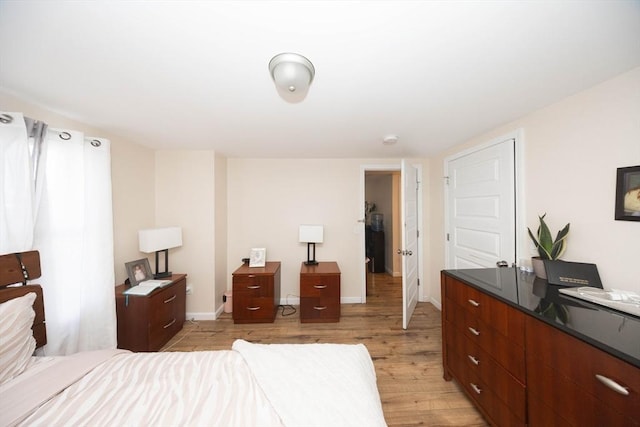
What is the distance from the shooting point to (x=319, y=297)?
2.59 metres

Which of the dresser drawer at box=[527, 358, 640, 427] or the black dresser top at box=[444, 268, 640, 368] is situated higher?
the black dresser top at box=[444, 268, 640, 368]

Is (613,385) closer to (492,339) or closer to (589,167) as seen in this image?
(492,339)

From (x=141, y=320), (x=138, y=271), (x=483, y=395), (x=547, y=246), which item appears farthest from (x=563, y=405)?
(x=138, y=271)

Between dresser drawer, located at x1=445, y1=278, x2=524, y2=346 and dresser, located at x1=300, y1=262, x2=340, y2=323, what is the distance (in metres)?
1.34

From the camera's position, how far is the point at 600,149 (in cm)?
130

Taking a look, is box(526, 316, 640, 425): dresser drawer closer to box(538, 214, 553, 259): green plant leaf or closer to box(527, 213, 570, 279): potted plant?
box(527, 213, 570, 279): potted plant

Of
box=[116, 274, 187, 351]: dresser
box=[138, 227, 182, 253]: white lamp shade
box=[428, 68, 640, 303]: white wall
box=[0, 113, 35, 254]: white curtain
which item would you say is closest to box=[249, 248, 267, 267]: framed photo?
box=[138, 227, 182, 253]: white lamp shade

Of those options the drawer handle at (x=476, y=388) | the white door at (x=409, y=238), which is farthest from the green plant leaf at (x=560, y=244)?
the white door at (x=409, y=238)

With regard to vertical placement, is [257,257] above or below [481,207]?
below

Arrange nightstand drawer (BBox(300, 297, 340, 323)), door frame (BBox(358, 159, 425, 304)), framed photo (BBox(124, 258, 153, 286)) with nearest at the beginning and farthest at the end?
framed photo (BBox(124, 258, 153, 286)), nightstand drawer (BBox(300, 297, 340, 323)), door frame (BBox(358, 159, 425, 304))

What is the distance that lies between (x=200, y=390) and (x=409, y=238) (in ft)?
8.36

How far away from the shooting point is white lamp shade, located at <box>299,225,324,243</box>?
2.89 meters

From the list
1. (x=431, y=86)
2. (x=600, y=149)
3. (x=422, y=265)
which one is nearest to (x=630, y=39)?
(x=600, y=149)

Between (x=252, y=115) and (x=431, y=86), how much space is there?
4.49 feet
